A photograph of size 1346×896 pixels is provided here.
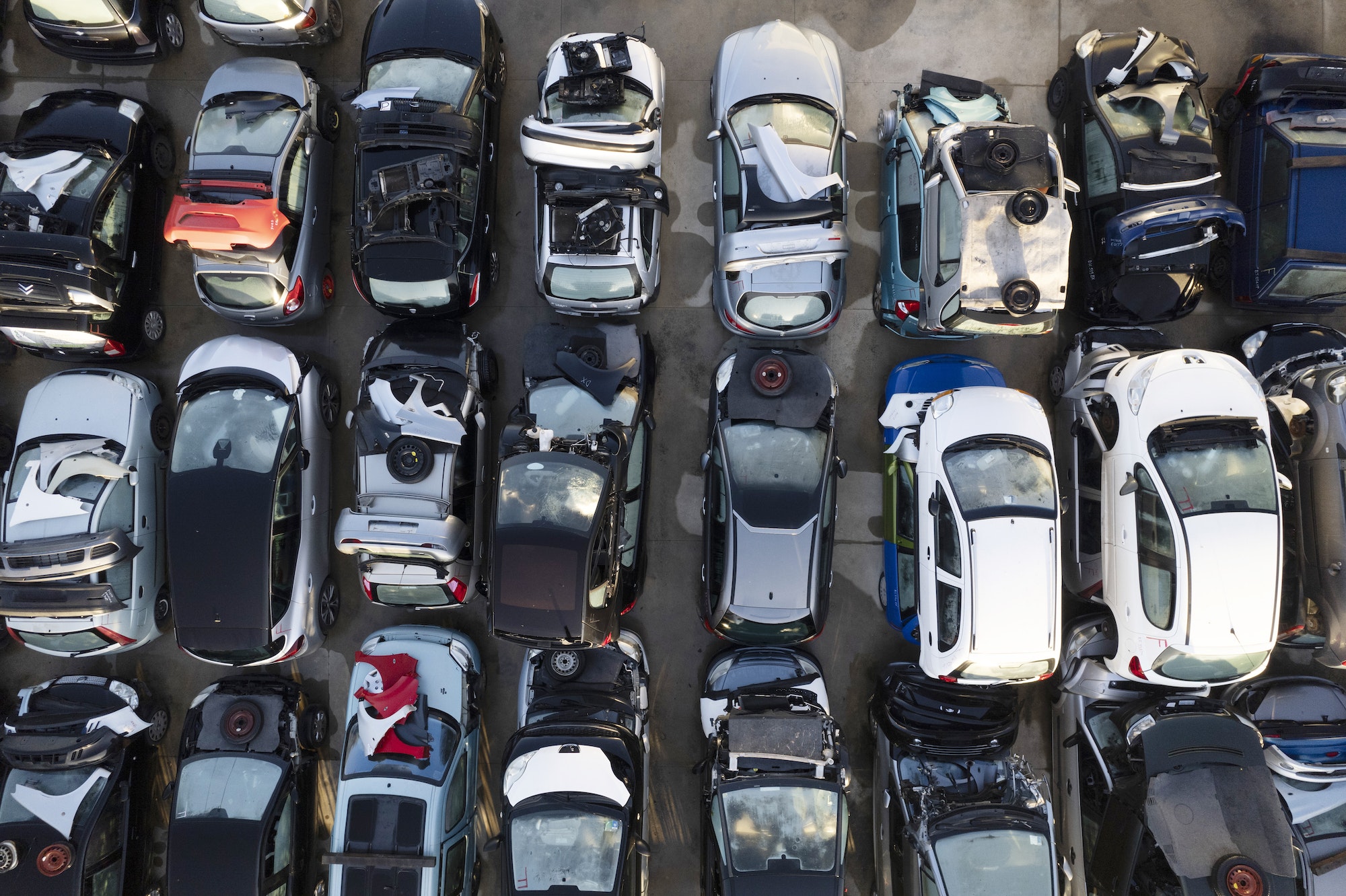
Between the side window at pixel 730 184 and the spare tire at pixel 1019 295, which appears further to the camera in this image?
the side window at pixel 730 184

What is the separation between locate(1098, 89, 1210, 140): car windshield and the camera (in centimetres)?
625

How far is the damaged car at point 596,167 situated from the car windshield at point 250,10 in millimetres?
2352

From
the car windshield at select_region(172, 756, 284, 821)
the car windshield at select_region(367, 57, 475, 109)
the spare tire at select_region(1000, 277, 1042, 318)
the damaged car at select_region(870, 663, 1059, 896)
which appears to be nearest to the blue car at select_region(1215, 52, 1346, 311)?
the spare tire at select_region(1000, 277, 1042, 318)

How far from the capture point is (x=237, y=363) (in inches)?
248

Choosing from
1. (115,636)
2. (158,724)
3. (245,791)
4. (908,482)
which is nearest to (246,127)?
(115,636)

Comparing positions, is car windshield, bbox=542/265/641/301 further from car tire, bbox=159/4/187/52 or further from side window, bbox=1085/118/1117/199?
car tire, bbox=159/4/187/52

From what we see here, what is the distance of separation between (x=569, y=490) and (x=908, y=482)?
2.94m

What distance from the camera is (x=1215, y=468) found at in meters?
5.55

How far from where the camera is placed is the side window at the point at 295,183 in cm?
632

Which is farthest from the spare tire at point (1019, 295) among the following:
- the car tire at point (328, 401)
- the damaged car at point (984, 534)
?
the car tire at point (328, 401)

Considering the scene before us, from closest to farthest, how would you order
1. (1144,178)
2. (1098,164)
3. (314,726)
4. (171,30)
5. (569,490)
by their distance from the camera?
(569,490)
(1144,178)
(1098,164)
(314,726)
(171,30)

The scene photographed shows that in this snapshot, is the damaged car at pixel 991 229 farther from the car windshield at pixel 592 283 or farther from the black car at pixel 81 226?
the black car at pixel 81 226

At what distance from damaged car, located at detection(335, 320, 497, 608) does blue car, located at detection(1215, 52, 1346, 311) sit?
7.09 m

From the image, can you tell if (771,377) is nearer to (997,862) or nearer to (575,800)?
(575,800)
